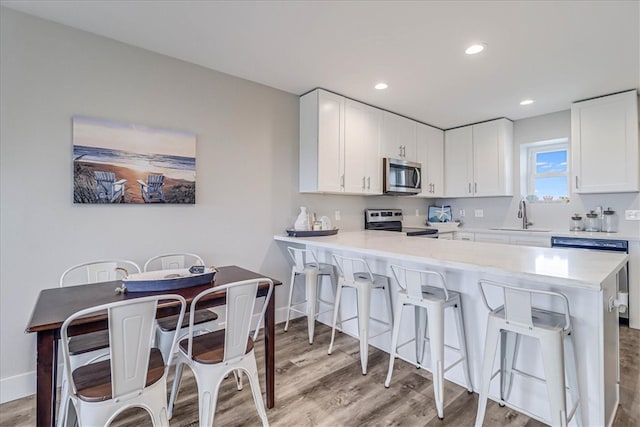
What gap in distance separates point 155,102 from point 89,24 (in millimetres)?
614

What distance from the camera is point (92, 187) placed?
223cm

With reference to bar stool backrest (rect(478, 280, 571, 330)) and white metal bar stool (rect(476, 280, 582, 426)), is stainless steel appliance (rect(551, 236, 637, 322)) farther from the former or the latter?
bar stool backrest (rect(478, 280, 571, 330))

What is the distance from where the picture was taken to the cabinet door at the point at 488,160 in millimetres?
4211

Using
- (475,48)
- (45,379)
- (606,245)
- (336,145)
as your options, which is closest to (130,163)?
(45,379)

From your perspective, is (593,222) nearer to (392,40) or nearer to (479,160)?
(479,160)

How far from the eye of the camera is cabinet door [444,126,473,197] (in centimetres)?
454

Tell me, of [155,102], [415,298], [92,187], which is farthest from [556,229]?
[92,187]

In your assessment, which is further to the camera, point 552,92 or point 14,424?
point 552,92

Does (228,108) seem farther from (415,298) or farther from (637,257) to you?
(637,257)

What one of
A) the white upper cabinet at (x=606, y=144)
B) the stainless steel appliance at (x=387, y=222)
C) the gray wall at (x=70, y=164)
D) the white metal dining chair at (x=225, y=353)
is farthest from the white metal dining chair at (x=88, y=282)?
the white upper cabinet at (x=606, y=144)

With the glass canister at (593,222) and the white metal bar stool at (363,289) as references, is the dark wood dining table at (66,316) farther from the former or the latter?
the glass canister at (593,222)

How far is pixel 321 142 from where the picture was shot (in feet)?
10.6

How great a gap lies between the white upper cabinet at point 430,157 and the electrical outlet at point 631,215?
2064mm

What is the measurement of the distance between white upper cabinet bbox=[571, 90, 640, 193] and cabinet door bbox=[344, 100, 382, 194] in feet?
7.37
